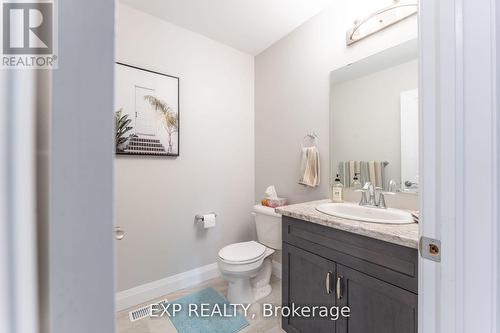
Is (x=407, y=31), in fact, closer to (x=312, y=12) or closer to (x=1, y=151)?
(x=312, y=12)

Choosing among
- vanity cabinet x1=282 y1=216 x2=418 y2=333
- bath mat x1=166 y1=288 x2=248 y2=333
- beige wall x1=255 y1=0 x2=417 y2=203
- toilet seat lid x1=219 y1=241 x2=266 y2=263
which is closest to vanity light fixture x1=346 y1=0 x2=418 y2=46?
beige wall x1=255 y1=0 x2=417 y2=203

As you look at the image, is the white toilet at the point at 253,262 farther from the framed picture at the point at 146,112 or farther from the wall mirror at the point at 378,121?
the framed picture at the point at 146,112

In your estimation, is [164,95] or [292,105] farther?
[292,105]

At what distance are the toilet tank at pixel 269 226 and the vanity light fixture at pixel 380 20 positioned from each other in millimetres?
1467

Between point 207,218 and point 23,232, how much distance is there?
1940 millimetres

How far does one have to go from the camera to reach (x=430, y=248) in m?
0.59

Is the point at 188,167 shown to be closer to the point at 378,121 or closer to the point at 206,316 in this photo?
the point at 206,316

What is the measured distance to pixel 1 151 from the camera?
212 mm

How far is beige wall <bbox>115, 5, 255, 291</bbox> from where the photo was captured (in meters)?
1.79

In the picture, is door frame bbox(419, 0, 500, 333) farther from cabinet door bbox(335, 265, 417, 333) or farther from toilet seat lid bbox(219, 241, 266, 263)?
toilet seat lid bbox(219, 241, 266, 263)

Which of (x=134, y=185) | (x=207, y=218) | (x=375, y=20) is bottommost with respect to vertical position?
(x=207, y=218)

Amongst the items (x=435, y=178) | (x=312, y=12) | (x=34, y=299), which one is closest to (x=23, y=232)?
(x=34, y=299)

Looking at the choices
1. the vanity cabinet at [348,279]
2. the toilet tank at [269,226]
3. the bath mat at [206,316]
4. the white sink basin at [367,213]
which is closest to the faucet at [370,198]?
the white sink basin at [367,213]

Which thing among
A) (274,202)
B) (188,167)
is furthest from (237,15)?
(274,202)
